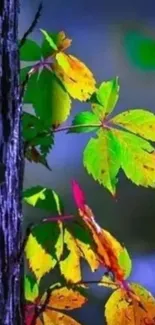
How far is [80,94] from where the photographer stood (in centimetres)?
44

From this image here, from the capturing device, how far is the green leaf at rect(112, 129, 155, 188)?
1.43 ft

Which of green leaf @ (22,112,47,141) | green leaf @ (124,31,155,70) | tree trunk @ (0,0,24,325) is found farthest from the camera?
green leaf @ (124,31,155,70)

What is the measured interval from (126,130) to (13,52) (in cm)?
17

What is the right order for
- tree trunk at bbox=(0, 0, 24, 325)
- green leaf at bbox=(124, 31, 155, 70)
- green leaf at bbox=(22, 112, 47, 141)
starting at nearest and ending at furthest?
tree trunk at bbox=(0, 0, 24, 325)
green leaf at bbox=(22, 112, 47, 141)
green leaf at bbox=(124, 31, 155, 70)

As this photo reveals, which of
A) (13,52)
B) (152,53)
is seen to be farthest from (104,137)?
(152,53)

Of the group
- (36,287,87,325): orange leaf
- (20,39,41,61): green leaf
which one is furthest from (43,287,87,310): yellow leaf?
(20,39,41,61): green leaf

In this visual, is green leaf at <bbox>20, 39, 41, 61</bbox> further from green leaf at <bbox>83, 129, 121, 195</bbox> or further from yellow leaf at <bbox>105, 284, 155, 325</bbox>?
yellow leaf at <bbox>105, 284, 155, 325</bbox>

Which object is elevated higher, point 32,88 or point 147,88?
point 147,88

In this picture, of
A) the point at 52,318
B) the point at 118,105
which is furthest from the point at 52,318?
the point at 118,105

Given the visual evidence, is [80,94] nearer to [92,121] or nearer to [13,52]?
[92,121]

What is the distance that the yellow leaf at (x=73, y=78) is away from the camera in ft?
1.44

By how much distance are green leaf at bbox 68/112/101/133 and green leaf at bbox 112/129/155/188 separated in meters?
0.02

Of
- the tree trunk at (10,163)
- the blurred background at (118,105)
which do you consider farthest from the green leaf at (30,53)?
the blurred background at (118,105)

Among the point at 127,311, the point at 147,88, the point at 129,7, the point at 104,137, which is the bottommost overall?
the point at 127,311
